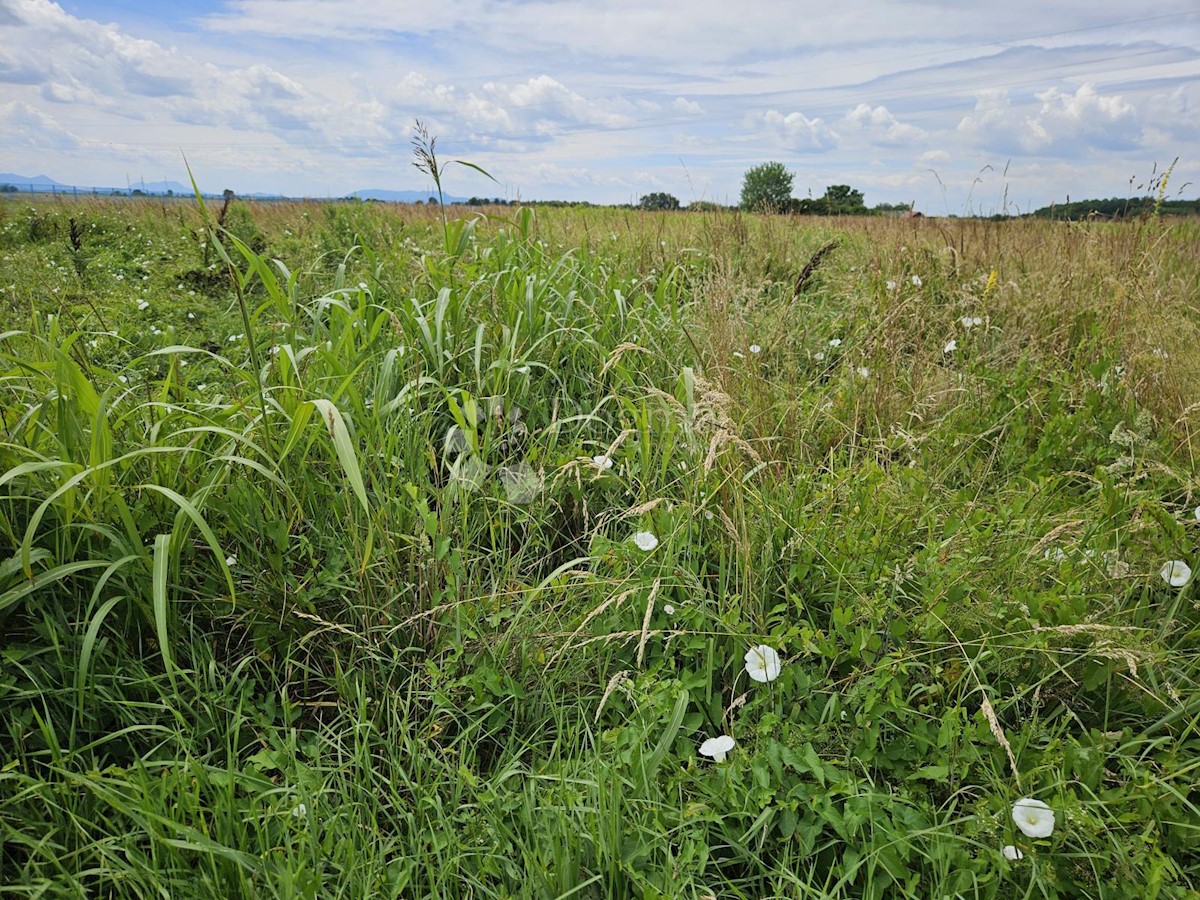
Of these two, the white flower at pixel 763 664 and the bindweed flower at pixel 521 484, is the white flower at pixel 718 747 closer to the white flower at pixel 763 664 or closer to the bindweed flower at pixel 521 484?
the white flower at pixel 763 664

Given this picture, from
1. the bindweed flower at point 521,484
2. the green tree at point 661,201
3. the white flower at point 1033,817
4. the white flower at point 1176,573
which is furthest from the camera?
the green tree at point 661,201

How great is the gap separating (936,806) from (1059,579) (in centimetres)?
74

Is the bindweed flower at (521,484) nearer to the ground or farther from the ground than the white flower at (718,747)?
farther from the ground

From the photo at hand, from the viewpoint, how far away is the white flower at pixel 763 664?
1.39 meters

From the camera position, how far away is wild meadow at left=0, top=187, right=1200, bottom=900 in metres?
1.21

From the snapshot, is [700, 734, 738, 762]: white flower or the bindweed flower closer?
[700, 734, 738, 762]: white flower

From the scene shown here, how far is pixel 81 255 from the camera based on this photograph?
6398 mm

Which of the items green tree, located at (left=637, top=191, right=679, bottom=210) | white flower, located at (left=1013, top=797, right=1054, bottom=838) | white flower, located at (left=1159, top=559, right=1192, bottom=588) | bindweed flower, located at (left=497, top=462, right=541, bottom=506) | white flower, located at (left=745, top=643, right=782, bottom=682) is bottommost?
white flower, located at (left=1013, top=797, right=1054, bottom=838)

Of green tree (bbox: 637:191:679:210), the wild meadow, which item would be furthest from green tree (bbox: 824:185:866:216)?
the wild meadow

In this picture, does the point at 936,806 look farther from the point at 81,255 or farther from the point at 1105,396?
the point at 81,255

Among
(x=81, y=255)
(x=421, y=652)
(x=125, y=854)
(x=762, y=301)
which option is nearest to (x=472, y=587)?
(x=421, y=652)

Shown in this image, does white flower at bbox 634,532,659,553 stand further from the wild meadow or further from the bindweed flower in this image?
the bindweed flower

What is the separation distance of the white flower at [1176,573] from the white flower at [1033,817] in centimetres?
80

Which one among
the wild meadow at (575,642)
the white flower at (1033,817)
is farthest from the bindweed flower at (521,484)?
the white flower at (1033,817)
